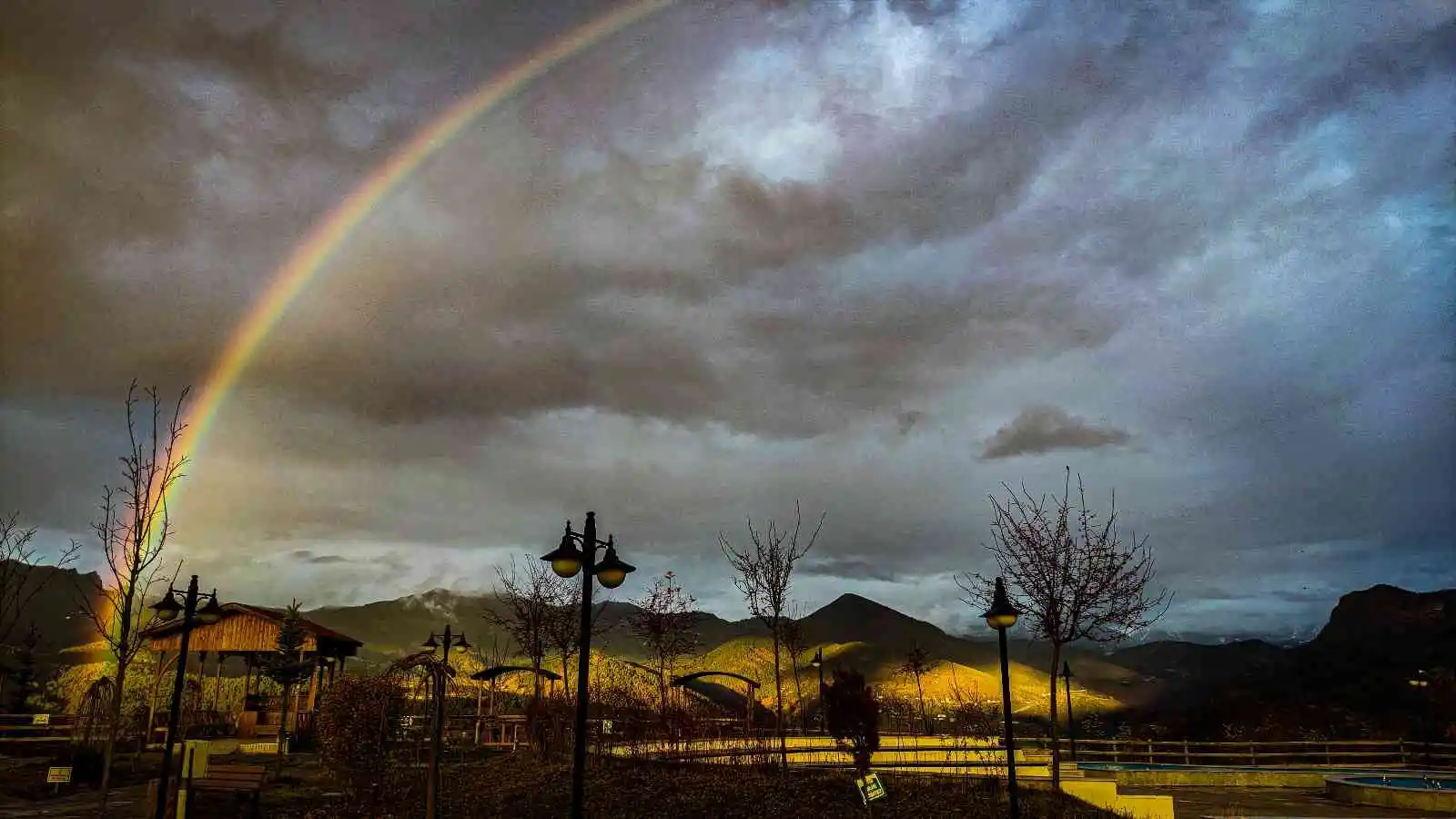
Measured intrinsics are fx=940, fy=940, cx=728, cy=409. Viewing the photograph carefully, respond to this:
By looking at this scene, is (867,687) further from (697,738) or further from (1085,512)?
(1085,512)

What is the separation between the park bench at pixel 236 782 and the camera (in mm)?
19250

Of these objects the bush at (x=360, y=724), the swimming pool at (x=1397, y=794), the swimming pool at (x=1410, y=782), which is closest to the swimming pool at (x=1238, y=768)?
the swimming pool at (x=1410, y=782)

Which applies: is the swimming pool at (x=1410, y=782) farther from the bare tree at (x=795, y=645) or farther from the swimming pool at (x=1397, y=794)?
the bare tree at (x=795, y=645)

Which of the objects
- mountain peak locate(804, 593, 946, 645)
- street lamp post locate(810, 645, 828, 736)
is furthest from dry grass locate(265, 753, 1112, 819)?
mountain peak locate(804, 593, 946, 645)

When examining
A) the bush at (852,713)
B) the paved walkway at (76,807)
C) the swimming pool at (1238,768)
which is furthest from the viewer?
the swimming pool at (1238,768)

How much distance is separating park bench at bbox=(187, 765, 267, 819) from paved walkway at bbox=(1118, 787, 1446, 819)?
68.6 feet

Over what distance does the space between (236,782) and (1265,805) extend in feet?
83.7

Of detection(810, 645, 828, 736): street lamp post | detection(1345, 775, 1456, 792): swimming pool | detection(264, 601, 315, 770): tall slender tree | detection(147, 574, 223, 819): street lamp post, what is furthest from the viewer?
detection(264, 601, 315, 770): tall slender tree

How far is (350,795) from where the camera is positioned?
21.8 metres

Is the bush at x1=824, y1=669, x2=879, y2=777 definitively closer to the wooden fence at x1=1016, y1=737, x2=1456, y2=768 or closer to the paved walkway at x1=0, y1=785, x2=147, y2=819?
the paved walkway at x1=0, y1=785, x2=147, y2=819

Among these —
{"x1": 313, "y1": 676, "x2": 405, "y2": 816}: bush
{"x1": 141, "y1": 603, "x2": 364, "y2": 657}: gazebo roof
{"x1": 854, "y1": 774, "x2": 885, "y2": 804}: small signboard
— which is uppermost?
{"x1": 141, "y1": 603, "x2": 364, "y2": 657}: gazebo roof

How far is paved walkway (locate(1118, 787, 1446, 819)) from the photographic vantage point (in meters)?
23.0

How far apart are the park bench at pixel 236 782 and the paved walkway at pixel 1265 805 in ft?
68.6

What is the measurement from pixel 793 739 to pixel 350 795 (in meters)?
16.3
